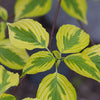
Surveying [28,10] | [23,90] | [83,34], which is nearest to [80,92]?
[23,90]

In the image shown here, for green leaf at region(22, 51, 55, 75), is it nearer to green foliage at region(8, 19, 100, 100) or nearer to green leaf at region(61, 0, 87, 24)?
green foliage at region(8, 19, 100, 100)

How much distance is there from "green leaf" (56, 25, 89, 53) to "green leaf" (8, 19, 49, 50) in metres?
0.04

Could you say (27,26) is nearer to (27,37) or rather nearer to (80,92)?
(27,37)

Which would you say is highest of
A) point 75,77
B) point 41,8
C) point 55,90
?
point 41,8

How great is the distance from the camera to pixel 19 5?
2.47 feet

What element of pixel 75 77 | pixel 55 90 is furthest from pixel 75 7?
pixel 75 77

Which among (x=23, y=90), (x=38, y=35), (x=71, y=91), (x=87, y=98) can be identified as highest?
(x=38, y=35)

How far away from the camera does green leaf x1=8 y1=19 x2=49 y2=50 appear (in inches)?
16.7

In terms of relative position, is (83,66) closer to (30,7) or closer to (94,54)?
(94,54)

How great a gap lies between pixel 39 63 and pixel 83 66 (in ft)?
0.33

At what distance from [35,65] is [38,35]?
92 mm

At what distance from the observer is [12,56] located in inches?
22.0

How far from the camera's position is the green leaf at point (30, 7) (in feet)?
2.42

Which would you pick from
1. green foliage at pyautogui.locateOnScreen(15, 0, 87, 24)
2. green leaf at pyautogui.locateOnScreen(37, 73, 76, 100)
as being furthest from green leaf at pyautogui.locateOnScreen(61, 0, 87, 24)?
green leaf at pyautogui.locateOnScreen(37, 73, 76, 100)
